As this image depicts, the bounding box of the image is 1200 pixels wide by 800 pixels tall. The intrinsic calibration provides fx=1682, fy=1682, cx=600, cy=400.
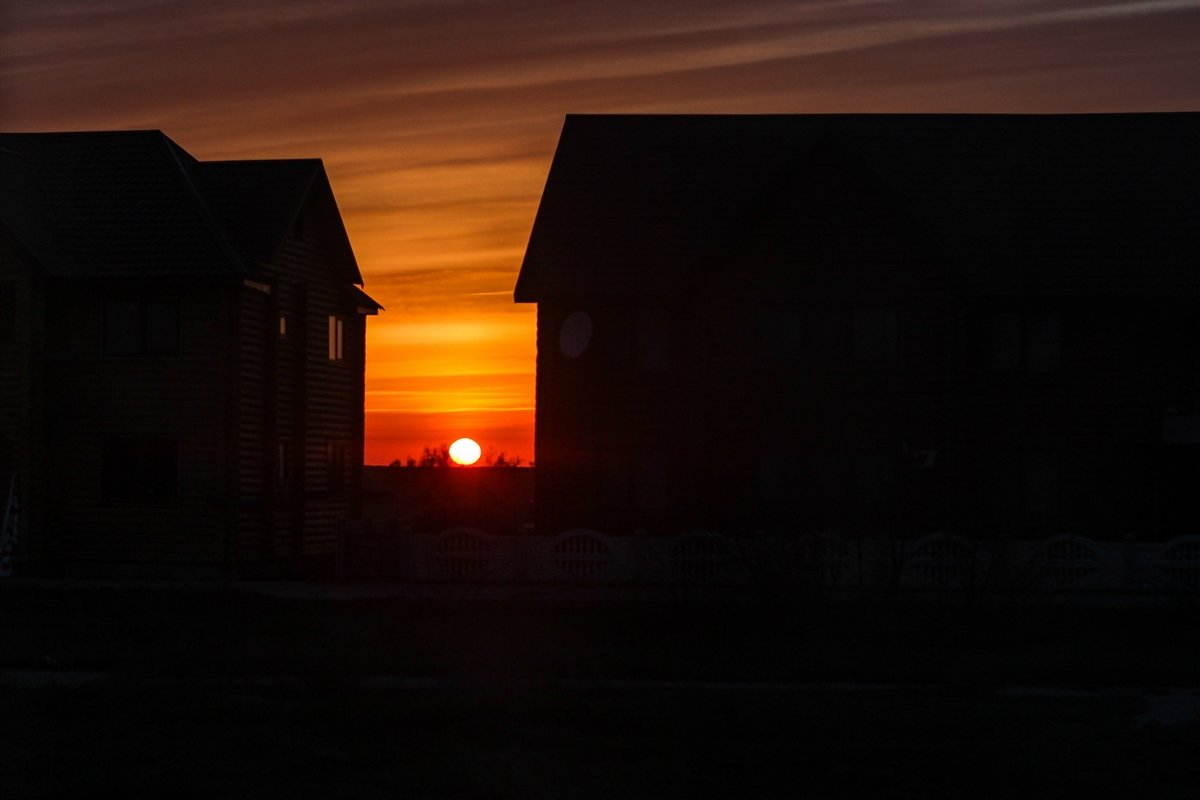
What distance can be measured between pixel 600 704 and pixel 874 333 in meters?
21.0

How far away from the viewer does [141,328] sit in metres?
33.5

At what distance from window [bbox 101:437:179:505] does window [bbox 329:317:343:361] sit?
6.62 m

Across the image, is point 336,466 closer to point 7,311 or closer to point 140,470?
point 140,470

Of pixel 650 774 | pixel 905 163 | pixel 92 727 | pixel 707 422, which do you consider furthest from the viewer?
pixel 905 163

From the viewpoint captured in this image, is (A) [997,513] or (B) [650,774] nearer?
(B) [650,774]

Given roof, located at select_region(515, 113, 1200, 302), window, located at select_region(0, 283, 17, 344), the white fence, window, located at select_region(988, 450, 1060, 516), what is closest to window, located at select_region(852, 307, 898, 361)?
roof, located at select_region(515, 113, 1200, 302)

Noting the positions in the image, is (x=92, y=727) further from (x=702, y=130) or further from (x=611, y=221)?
(x=702, y=130)

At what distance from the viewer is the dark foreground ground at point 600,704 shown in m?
11.0

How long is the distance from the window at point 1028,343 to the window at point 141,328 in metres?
16.6

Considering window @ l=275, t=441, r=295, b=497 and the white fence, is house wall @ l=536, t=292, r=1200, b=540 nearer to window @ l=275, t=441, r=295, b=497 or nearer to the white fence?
the white fence

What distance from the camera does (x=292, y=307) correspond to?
36719mm

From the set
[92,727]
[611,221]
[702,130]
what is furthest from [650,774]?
[702,130]

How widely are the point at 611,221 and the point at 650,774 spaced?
24.9m

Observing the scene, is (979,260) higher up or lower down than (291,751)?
higher up
